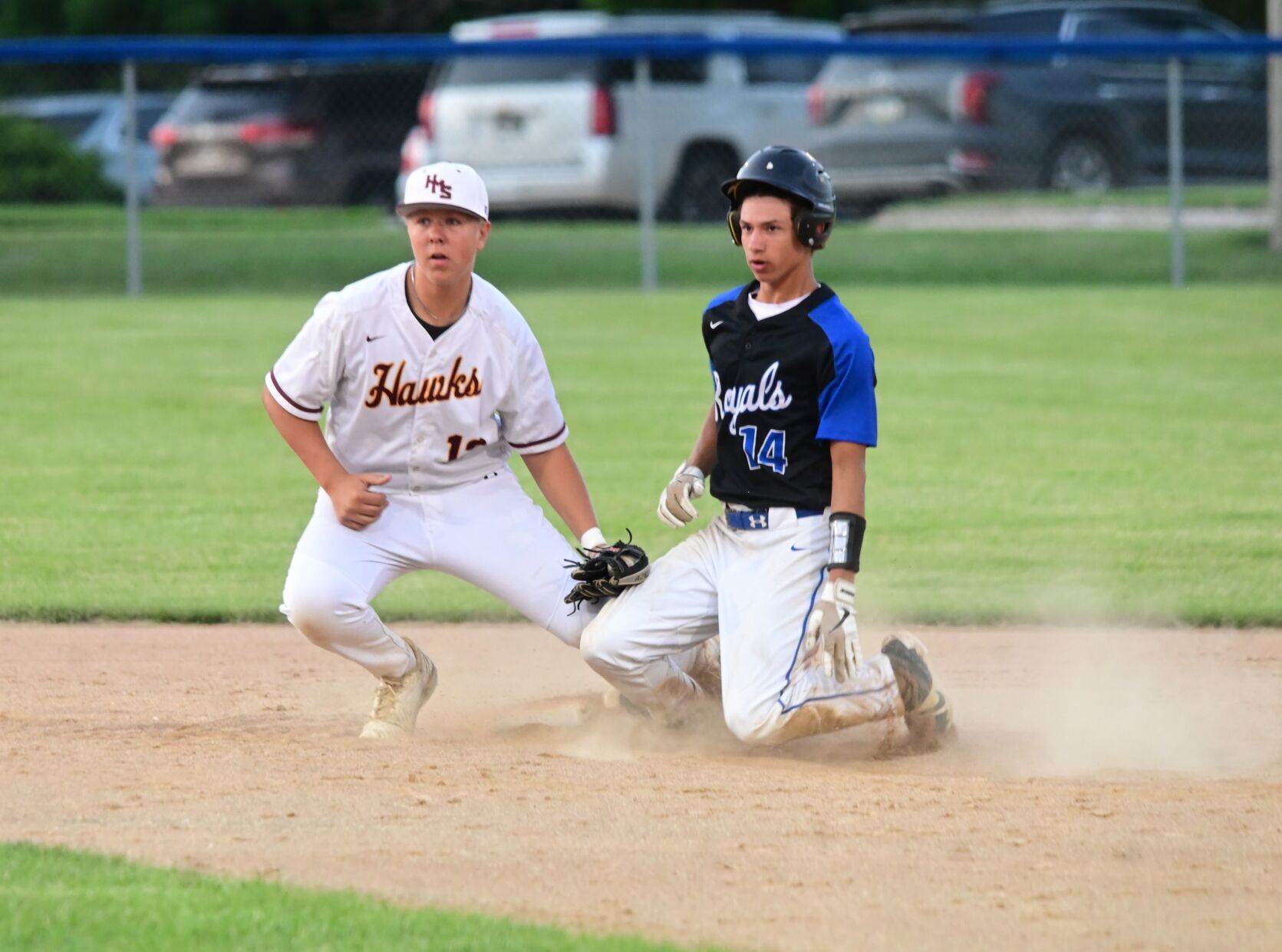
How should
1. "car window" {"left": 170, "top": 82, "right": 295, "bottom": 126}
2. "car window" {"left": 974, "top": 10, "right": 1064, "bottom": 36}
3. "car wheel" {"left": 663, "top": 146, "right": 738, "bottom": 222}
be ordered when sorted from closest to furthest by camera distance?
"car wheel" {"left": 663, "top": 146, "right": 738, "bottom": 222} < "car window" {"left": 974, "top": 10, "right": 1064, "bottom": 36} < "car window" {"left": 170, "top": 82, "right": 295, "bottom": 126}

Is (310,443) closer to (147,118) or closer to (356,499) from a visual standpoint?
(356,499)

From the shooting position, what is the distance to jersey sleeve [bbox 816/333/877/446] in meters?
4.74

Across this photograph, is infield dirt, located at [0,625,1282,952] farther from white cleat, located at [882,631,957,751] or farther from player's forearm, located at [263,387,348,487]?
player's forearm, located at [263,387,348,487]

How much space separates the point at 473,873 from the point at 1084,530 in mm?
4976

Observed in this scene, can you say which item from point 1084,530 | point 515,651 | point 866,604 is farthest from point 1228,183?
point 515,651

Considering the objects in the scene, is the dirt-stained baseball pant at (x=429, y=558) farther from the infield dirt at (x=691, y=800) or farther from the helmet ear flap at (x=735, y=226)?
the helmet ear flap at (x=735, y=226)

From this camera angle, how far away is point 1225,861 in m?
3.86

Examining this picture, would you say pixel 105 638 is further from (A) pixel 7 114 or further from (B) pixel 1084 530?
(A) pixel 7 114

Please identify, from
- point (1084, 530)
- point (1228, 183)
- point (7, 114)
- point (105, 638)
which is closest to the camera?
point (105, 638)

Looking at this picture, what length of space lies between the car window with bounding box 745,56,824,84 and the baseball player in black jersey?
12.1 meters

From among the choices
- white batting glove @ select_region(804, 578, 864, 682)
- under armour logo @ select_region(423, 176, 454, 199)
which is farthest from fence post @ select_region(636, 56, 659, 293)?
white batting glove @ select_region(804, 578, 864, 682)

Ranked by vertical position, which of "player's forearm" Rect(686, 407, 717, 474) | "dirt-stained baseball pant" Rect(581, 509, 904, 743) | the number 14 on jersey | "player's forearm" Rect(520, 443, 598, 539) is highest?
the number 14 on jersey

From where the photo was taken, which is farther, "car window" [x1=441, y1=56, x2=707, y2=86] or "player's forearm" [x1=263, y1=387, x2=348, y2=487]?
"car window" [x1=441, y1=56, x2=707, y2=86]

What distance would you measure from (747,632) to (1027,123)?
1215 cm
